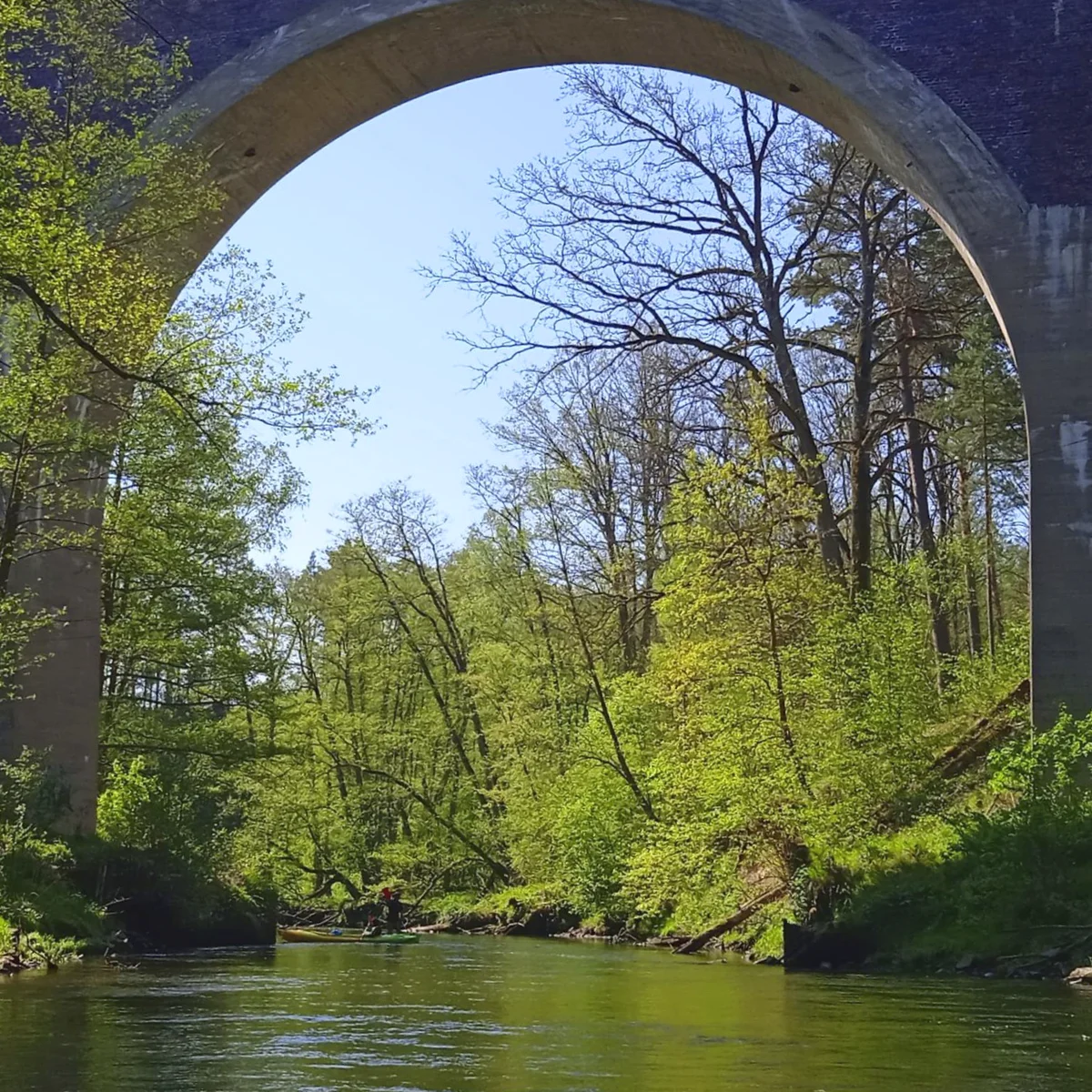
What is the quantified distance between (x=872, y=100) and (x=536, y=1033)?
367 inches

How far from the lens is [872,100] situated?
13898 millimetres

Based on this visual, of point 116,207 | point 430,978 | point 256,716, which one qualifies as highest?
point 116,207

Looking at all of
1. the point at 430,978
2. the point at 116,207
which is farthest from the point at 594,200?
the point at 430,978

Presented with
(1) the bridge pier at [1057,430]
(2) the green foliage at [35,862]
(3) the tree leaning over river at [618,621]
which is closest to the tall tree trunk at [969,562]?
(3) the tree leaning over river at [618,621]

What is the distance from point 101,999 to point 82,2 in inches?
290

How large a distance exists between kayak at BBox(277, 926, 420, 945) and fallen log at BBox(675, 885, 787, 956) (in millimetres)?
5373

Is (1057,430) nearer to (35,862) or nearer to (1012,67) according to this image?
(1012,67)

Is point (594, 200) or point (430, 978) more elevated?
point (594, 200)

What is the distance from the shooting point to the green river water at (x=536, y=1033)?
6246mm

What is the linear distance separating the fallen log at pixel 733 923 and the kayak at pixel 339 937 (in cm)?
537

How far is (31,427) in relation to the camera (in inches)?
469

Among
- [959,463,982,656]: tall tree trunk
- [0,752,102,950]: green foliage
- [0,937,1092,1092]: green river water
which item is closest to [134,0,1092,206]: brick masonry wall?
[0,937,1092,1092]: green river water

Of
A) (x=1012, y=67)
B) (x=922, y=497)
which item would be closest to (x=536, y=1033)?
(x=1012, y=67)

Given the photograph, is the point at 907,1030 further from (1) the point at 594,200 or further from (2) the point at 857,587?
(1) the point at 594,200
